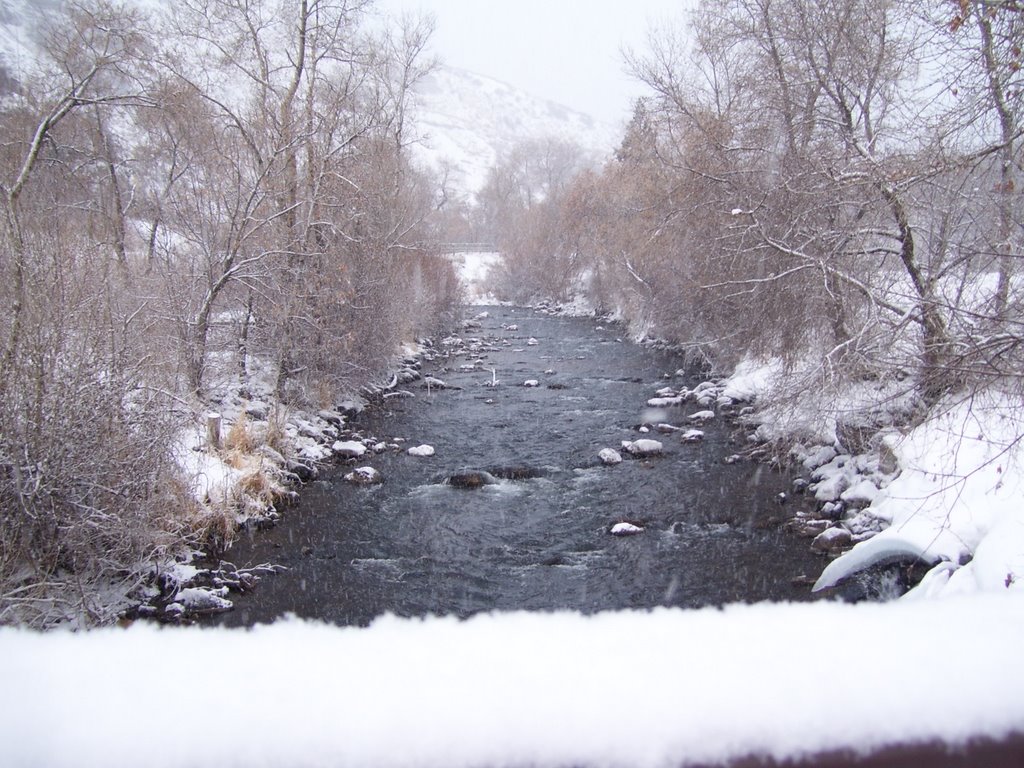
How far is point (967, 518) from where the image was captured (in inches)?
247

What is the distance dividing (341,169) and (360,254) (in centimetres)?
184

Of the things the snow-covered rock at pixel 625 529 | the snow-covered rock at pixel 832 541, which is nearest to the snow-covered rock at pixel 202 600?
the snow-covered rock at pixel 625 529

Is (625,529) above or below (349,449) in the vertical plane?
below

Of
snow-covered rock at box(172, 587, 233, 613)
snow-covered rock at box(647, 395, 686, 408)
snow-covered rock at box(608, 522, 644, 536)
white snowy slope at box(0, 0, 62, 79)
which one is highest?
white snowy slope at box(0, 0, 62, 79)

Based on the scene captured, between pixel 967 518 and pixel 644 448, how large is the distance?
17.8 feet

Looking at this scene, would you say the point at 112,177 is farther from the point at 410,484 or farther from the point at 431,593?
the point at 431,593

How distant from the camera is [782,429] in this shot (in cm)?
1017

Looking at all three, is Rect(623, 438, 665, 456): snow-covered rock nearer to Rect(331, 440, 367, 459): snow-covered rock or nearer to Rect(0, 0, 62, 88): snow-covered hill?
Rect(331, 440, 367, 459): snow-covered rock

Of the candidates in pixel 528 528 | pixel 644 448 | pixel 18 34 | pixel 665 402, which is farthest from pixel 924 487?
pixel 18 34

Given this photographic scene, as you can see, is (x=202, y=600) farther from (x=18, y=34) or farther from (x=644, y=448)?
(x=18, y=34)

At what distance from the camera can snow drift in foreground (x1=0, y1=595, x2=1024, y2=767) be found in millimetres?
814

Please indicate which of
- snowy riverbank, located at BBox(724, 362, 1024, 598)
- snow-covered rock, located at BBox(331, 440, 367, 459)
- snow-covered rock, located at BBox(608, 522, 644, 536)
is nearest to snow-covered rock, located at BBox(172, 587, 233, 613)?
snow-covered rock, located at BBox(608, 522, 644, 536)

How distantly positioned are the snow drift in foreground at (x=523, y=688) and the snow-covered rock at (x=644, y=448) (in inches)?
405

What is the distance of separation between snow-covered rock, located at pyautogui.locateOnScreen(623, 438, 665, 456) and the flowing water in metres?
0.22
